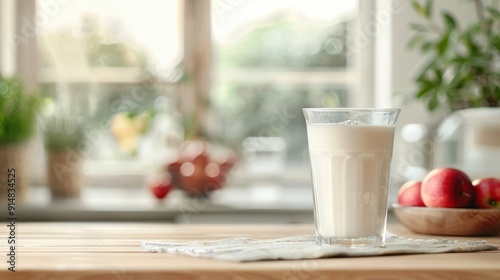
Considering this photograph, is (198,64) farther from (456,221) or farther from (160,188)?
(456,221)

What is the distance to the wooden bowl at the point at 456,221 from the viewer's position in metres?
1.25

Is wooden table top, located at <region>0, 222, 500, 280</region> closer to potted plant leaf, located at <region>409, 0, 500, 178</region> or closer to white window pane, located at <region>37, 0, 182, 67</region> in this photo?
potted plant leaf, located at <region>409, 0, 500, 178</region>

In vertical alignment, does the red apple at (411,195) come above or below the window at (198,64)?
below

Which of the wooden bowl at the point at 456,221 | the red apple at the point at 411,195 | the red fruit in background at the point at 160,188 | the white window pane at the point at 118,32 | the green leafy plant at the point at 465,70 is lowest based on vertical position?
the red fruit in background at the point at 160,188

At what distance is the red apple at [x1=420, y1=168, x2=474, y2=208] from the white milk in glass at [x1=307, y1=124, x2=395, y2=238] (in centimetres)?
24

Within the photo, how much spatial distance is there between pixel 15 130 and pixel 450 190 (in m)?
1.64

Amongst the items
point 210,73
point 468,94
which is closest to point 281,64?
point 210,73

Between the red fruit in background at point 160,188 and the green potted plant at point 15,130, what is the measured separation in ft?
1.26

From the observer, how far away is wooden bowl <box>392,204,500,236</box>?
1251 mm

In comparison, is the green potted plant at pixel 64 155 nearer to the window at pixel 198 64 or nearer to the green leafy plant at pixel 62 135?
the green leafy plant at pixel 62 135

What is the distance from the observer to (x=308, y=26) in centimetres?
315

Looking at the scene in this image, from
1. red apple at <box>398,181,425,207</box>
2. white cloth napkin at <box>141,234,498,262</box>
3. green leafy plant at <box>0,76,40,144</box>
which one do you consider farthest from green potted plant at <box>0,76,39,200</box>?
white cloth napkin at <box>141,234,498,262</box>

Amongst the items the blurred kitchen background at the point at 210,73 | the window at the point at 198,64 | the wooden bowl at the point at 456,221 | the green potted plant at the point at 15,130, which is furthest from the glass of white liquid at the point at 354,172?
the window at the point at 198,64

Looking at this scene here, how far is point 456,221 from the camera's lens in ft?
4.13
